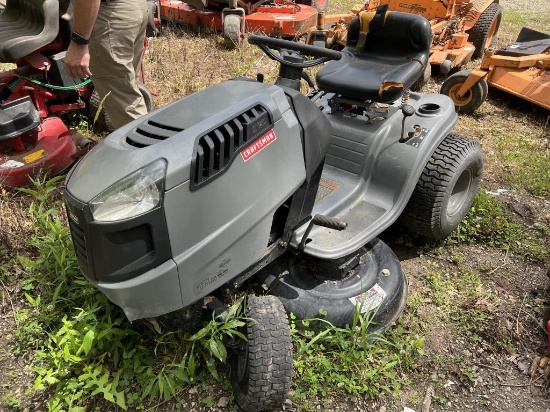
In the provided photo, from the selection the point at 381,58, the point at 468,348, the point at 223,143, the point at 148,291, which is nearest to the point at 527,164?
the point at 381,58

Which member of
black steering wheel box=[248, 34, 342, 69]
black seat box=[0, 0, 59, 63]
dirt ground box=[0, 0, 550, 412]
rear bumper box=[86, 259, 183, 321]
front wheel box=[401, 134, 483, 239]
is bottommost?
dirt ground box=[0, 0, 550, 412]

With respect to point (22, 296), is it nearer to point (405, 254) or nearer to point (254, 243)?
point (254, 243)

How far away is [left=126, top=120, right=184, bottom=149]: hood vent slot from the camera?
59.1 inches

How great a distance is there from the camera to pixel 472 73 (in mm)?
4164

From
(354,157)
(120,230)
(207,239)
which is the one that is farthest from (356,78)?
(120,230)

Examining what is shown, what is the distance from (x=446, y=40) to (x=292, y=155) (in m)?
4.14

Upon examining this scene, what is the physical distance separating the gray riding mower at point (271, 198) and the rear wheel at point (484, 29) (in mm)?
3319

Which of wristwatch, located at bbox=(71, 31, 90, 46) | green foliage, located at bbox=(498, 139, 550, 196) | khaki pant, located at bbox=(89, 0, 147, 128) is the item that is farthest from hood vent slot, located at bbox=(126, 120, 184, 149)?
green foliage, located at bbox=(498, 139, 550, 196)

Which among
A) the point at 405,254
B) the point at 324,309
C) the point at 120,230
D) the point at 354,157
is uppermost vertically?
the point at 120,230

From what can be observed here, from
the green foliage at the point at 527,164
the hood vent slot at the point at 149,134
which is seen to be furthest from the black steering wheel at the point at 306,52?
the green foliage at the point at 527,164

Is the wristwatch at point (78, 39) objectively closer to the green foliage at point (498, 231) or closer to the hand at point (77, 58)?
the hand at point (77, 58)

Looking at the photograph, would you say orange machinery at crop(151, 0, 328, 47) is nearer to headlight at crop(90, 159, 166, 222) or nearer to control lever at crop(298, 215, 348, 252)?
control lever at crop(298, 215, 348, 252)

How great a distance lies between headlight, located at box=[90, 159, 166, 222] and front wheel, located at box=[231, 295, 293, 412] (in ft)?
2.03

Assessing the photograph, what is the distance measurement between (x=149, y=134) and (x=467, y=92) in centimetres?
Result: 354
